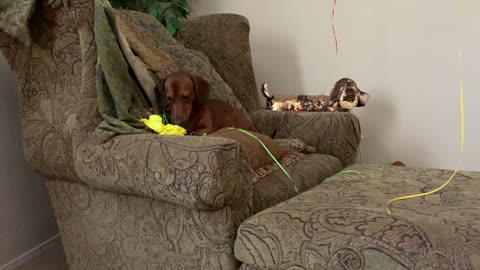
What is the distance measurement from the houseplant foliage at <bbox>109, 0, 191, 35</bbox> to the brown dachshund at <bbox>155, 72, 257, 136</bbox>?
1.81 feet

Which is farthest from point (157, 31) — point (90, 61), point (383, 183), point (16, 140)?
point (383, 183)

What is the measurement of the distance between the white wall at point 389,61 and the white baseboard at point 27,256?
1471 mm

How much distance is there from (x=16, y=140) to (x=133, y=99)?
658 millimetres

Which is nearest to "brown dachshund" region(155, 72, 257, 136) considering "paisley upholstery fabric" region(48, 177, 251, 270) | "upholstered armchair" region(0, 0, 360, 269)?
"upholstered armchair" region(0, 0, 360, 269)

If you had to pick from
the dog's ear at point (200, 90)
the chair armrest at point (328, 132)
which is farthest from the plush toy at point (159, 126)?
the chair armrest at point (328, 132)

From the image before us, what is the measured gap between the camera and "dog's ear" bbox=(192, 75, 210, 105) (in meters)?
1.66

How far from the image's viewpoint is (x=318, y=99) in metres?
2.17

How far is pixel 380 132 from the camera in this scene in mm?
2475

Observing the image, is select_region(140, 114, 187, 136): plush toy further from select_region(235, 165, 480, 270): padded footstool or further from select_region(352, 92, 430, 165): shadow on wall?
select_region(352, 92, 430, 165): shadow on wall

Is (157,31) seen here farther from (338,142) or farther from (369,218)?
(369,218)

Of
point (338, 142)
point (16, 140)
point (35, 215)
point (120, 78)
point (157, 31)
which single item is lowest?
point (35, 215)

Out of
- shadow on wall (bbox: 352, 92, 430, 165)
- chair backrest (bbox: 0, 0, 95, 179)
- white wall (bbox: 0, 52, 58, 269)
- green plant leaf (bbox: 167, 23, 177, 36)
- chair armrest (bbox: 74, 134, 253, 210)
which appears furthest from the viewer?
shadow on wall (bbox: 352, 92, 430, 165)

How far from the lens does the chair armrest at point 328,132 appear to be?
187 centimetres

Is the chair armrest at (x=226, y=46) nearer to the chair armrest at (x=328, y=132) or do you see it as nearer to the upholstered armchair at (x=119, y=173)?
the chair armrest at (x=328, y=132)
